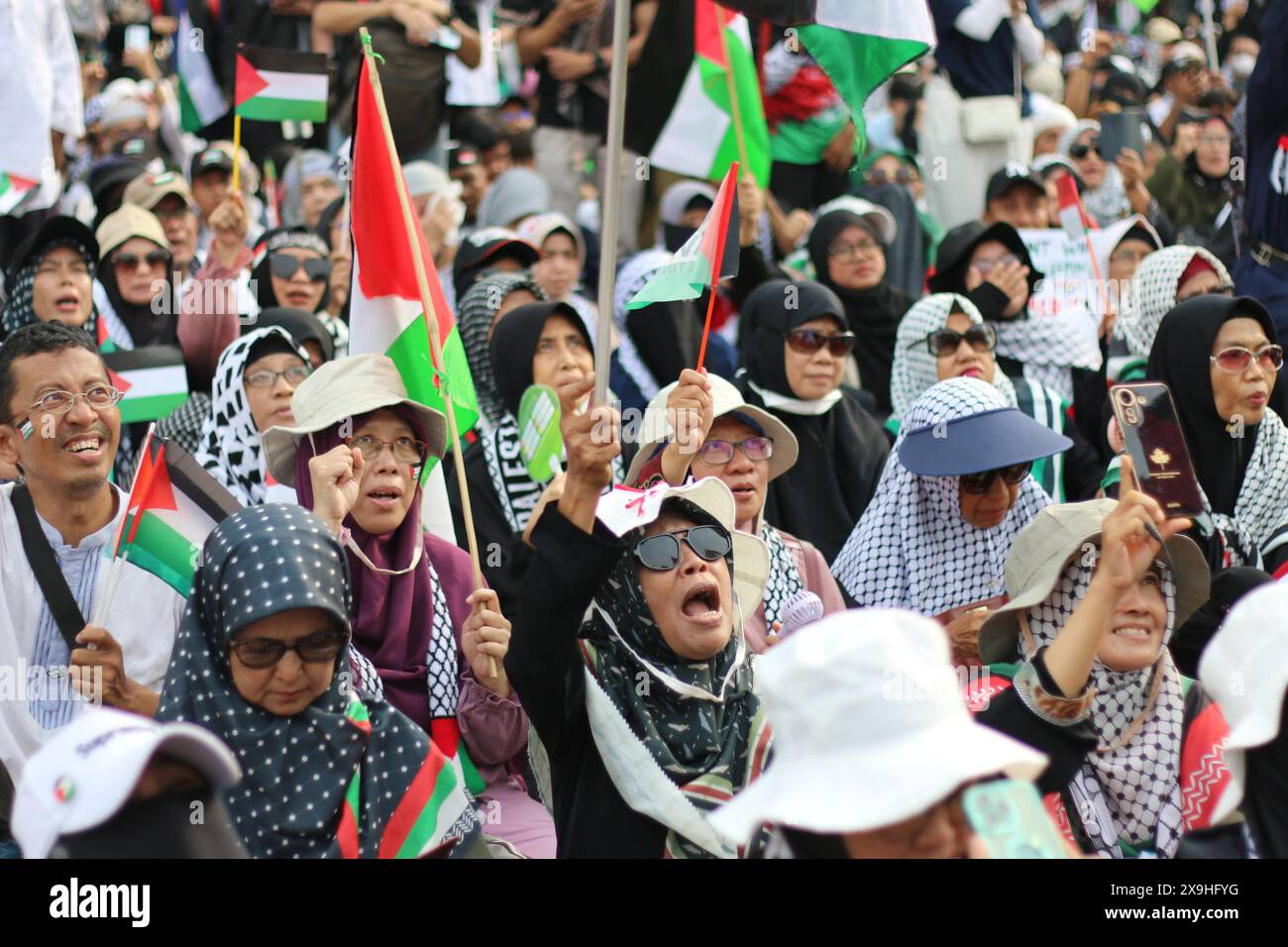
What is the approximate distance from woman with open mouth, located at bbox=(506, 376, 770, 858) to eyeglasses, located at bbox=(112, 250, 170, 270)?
422cm

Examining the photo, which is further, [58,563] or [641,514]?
[58,563]

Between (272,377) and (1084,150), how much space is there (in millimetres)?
6183

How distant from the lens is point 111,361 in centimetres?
636

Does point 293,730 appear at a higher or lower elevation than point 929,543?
higher

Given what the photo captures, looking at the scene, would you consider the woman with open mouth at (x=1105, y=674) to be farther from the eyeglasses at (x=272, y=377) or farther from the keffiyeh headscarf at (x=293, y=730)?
the eyeglasses at (x=272, y=377)

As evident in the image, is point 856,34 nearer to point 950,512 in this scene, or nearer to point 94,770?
point 950,512

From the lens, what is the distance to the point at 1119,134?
35.7 ft

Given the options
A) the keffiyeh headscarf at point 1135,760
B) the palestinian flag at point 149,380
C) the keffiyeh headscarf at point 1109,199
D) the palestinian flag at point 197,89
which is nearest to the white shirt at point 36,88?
the palestinian flag at point 149,380

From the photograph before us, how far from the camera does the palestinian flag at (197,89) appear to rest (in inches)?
395

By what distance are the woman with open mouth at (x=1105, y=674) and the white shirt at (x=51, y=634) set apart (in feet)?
6.57

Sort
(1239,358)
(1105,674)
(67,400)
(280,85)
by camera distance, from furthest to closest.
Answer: (280,85) → (1239,358) → (67,400) → (1105,674)

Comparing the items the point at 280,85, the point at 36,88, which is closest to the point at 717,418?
the point at 280,85

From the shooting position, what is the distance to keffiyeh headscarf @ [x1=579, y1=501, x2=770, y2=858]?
3.88 m
